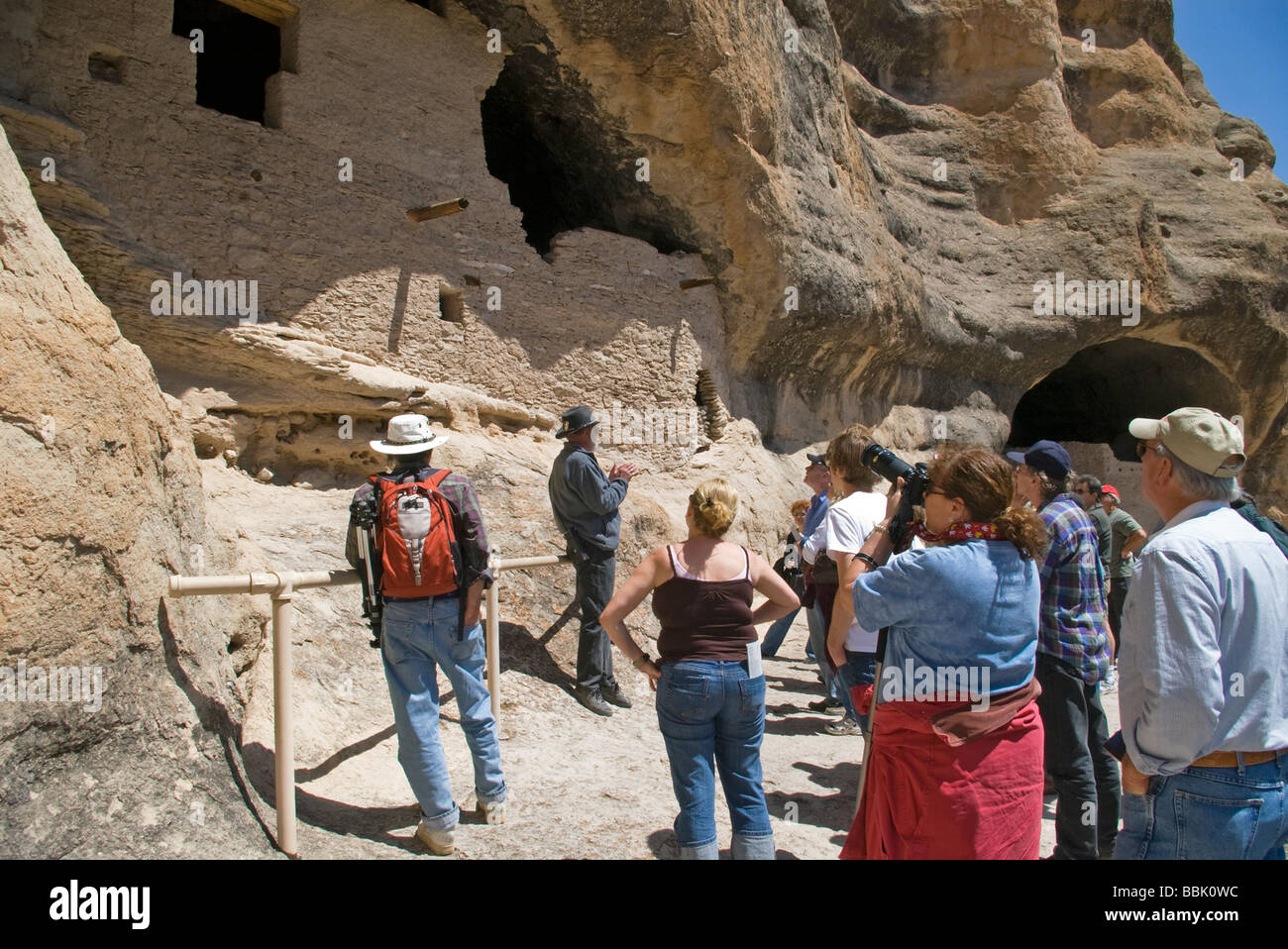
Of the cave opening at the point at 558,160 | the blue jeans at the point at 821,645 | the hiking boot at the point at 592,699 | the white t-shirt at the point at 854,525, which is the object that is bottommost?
the hiking boot at the point at 592,699

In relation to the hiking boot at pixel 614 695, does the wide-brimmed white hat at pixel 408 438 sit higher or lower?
higher

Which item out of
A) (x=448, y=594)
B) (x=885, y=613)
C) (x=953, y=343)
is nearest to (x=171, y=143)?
(x=448, y=594)

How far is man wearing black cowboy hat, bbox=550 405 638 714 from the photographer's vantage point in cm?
506

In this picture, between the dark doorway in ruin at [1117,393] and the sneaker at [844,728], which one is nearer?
the sneaker at [844,728]

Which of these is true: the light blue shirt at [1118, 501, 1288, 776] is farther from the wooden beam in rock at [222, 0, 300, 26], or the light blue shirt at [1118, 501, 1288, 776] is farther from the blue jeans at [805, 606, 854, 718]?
the wooden beam in rock at [222, 0, 300, 26]

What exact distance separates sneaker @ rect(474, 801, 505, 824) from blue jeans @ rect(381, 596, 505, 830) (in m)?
0.24

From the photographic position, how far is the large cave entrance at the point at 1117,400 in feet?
51.0

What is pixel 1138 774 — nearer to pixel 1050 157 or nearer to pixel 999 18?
pixel 1050 157

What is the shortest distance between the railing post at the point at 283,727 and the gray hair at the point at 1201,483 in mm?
2694

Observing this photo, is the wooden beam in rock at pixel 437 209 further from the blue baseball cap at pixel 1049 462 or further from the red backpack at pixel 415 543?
the blue baseball cap at pixel 1049 462

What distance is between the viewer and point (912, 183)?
14.2 m

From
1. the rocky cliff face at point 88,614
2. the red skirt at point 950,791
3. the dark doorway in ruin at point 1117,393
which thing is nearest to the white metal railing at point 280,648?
the rocky cliff face at point 88,614

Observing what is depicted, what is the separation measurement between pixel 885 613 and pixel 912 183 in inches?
525

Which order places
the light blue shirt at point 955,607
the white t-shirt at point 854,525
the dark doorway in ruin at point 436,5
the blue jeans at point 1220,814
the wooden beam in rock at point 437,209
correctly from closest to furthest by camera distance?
the blue jeans at point 1220,814 < the light blue shirt at point 955,607 < the white t-shirt at point 854,525 < the wooden beam in rock at point 437,209 < the dark doorway in ruin at point 436,5
